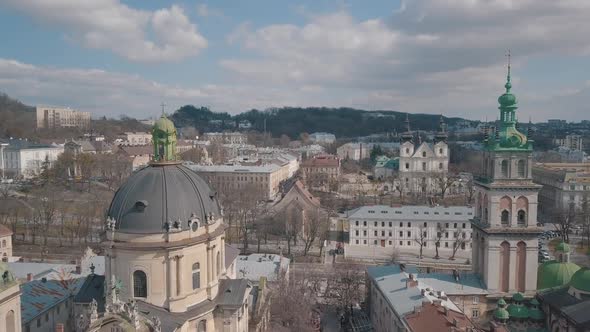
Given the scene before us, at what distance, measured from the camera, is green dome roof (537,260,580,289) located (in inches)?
1393

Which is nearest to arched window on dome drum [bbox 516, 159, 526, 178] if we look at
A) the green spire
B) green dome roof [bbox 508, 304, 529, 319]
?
green dome roof [bbox 508, 304, 529, 319]

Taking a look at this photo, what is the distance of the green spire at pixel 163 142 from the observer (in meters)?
29.4

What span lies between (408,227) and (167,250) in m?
44.8

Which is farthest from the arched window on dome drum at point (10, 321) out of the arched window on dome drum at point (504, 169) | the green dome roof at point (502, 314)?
the arched window on dome drum at point (504, 169)

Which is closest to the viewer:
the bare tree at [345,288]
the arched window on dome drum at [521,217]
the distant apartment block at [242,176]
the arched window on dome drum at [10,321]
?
the arched window on dome drum at [10,321]

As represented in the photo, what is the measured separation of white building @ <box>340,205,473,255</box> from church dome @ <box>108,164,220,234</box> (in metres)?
38.6

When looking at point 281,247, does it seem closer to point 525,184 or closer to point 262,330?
point 262,330

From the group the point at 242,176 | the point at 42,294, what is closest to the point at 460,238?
the point at 42,294

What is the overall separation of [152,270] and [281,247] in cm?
4104

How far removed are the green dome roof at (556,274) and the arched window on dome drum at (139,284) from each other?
1111 inches

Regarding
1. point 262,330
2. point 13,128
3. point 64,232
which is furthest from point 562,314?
point 13,128

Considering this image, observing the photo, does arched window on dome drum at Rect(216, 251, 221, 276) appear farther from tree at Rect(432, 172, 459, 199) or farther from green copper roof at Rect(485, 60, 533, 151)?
tree at Rect(432, 172, 459, 199)

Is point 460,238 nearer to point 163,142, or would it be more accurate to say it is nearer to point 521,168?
point 521,168

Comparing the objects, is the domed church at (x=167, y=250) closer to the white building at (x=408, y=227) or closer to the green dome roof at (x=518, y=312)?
the green dome roof at (x=518, y=312)
